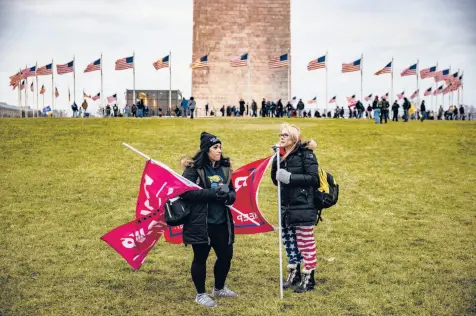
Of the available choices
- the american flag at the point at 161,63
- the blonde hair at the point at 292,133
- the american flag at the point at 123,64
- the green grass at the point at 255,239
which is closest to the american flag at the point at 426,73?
the american flag at the point at 161,63

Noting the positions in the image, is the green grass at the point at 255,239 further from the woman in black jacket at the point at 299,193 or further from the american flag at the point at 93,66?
the american flag at the point at 93,66

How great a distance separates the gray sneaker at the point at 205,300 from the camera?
22.1 feet

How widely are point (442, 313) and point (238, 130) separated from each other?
2024 cm

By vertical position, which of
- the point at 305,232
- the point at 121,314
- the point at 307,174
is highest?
the point at 307,174

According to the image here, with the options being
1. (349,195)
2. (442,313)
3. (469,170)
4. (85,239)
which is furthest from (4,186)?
(469,170)

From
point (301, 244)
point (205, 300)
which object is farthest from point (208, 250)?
point (301, 244)

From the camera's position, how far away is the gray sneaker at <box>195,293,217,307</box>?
6.73 metres

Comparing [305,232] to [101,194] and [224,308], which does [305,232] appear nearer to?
[224,308]

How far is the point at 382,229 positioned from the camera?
11.3 metres

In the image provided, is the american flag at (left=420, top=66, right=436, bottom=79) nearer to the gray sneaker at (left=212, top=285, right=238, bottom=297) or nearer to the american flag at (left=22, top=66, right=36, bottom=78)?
the american flag at (left=22, top=66, right=36, bottom=78)

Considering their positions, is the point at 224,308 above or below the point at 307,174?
below

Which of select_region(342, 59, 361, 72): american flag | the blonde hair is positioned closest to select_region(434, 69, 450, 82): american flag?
select_region(342, 59, 361, 72): american flag

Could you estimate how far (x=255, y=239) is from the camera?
10586 mm

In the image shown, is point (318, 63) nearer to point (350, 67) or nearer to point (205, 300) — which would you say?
point (350, 67)
